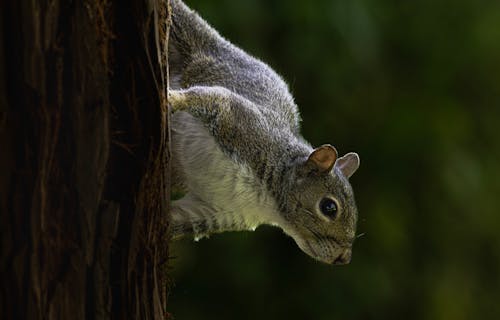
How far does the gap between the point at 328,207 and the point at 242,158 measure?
30 cm

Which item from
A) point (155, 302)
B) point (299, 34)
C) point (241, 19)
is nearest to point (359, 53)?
point (299, 34)

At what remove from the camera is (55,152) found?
1.34 metres

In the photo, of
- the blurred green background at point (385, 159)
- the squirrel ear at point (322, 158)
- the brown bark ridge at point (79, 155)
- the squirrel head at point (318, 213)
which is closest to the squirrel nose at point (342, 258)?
the squirrel head at point (318, 213)

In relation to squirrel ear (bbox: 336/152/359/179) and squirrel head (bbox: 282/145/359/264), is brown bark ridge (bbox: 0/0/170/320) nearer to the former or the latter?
squirrel head (bbox: 282/145/359/264)

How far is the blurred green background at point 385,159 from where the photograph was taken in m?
4.23

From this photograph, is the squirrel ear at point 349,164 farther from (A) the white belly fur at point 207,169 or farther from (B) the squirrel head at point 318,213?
(A) the white belly fur at point 207,169

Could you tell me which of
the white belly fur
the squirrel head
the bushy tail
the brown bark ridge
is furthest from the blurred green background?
the brown bark ridge

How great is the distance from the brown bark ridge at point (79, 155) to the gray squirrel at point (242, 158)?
56cm

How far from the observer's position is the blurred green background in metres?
4.23

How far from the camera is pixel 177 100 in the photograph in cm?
203

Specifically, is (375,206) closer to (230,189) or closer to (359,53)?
(359,53)

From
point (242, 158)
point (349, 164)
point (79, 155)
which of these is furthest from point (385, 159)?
point (79, 155)

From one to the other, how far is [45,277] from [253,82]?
1.30 metres

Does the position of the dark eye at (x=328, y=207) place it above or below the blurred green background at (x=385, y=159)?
below
